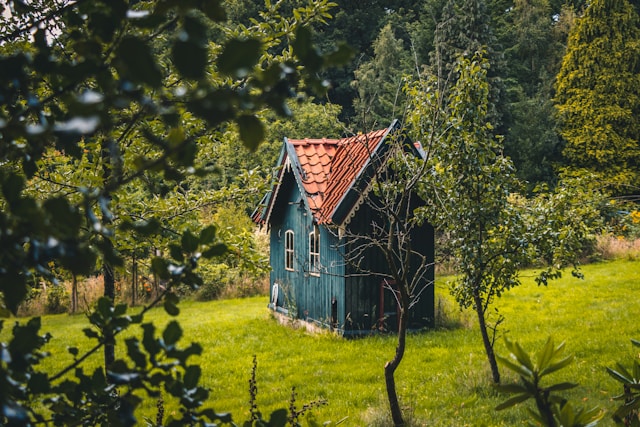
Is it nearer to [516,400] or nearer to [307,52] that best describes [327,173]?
[516,400]

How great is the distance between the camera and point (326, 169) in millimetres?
12625

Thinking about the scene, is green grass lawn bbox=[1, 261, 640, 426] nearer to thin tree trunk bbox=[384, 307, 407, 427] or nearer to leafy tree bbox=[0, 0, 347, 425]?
thin tree trunk bbox=[384, 307, 407, 427]

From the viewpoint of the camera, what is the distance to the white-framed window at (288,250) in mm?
13871

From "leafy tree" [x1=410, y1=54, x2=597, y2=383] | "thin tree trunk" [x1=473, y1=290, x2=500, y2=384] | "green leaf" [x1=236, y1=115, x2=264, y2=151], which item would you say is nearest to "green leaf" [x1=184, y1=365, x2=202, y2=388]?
"green leaf" [x1=236, y1=115, x2=264, y2=151]

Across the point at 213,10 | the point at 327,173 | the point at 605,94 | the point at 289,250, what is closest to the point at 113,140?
the point at 213,10

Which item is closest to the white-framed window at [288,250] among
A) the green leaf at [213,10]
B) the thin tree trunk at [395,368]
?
the thin tree trunk at [395,368]

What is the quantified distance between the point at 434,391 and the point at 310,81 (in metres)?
7.76

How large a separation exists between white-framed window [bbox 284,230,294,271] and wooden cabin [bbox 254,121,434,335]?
6 cm

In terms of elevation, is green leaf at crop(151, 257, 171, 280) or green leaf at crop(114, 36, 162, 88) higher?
green leaf at crop(114, 36, 162, 88)

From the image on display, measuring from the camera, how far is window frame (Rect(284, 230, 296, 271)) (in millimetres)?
13825

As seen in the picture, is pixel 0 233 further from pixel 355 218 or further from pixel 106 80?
pixel 355 218

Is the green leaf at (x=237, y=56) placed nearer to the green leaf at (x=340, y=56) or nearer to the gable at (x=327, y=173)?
the green leaf at (x=340, y=56)

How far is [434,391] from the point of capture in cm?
814

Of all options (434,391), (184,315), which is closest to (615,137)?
(184,315)
